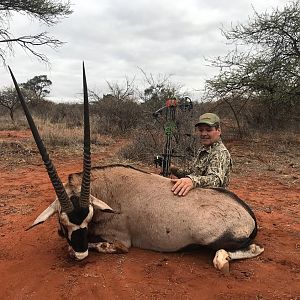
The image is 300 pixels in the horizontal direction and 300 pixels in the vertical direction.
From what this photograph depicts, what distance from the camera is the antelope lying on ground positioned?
3553 mm

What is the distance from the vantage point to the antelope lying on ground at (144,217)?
3.55 m

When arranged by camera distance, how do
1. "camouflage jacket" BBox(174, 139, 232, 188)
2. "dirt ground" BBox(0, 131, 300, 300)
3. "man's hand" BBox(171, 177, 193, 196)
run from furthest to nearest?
"camouflage jacket" BBox(174, 139, 232, 188) → "man's hand" BBox(171, 177, 193, 196) → "dirt ground" BBox(0, 131, 300, 300)

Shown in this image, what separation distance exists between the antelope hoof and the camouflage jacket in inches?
31.3

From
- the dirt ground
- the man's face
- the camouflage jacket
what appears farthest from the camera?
the man's face

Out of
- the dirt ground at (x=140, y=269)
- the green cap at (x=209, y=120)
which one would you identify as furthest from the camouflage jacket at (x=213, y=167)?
the dirt ground at (x=140, y=269)

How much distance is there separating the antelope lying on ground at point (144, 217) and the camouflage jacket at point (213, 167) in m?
0.15

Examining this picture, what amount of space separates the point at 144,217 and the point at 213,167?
1.00 meters

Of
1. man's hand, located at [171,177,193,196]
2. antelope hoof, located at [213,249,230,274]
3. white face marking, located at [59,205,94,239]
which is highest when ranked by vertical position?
man's hand, located at [171,177,193,196]

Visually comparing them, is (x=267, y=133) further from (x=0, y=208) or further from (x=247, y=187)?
(x=0, y=208)

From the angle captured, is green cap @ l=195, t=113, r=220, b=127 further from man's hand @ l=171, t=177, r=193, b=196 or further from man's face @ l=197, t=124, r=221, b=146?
man's hand @ l=171, t=177, r=193, b=196

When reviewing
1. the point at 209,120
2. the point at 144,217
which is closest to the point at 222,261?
the point at 144,217

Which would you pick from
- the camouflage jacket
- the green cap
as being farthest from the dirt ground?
the green cap

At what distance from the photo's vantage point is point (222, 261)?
11.4 feet

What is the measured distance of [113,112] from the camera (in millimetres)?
18375
